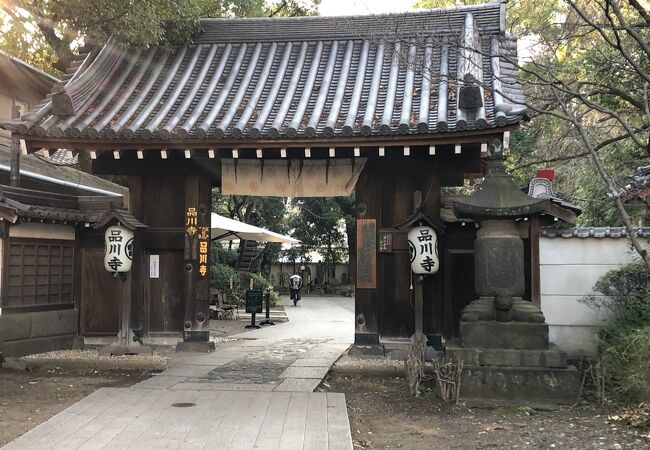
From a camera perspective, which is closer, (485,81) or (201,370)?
(201,370)

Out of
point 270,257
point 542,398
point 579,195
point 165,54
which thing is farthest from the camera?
point 270,257

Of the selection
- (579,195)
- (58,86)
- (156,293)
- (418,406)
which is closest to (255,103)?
(58,86)

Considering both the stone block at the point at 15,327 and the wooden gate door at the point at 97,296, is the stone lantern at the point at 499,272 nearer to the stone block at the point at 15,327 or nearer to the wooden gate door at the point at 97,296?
the wooden gate door at the point at 97,296

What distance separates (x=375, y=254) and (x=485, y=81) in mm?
3739

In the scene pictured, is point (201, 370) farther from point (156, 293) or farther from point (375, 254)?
point (375, 254)

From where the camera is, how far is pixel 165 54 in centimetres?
1283

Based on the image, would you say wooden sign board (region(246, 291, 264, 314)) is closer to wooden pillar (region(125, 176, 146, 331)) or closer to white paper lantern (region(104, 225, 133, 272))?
wooden pillar (region(125, 176, 146, 331))

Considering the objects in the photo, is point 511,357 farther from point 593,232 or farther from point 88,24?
point 88,24

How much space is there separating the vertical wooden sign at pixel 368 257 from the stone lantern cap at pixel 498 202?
2362 millimetres

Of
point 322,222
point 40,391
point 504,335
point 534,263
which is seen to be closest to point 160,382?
point 40,391

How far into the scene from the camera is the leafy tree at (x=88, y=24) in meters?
11.8

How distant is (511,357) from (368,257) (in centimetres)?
331

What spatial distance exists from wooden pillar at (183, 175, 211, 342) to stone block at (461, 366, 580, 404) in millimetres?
5312

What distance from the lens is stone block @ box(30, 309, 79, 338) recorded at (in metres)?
10.1
